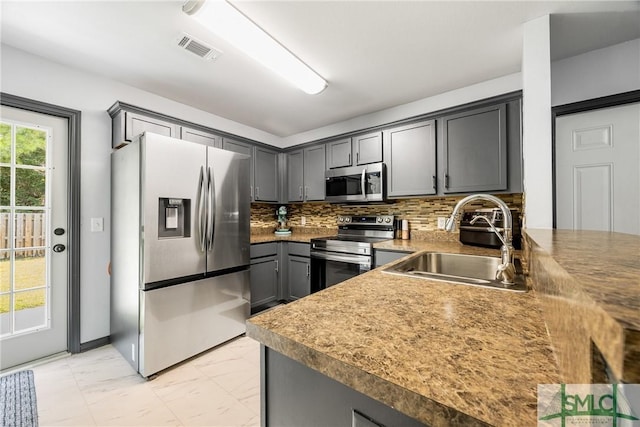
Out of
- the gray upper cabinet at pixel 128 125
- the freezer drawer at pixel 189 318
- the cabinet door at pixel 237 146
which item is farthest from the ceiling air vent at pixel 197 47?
the freezer drawer at pixel 189 318

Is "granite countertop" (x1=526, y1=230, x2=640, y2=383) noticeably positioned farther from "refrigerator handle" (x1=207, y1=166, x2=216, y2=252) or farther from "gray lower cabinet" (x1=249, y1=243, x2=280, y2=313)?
"gray lower cabinet" (x1=249, y1=243, x2=280, y2=313)

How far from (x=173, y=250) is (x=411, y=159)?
2.41m

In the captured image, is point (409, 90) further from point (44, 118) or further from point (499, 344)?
point (44, 118)

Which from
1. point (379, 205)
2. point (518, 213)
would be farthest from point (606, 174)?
point (379, 205)

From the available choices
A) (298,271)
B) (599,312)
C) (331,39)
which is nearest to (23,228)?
(298,271)

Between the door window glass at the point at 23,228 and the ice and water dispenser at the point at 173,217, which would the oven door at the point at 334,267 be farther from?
the door window glass at the point at 23,228

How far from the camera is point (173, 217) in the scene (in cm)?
215

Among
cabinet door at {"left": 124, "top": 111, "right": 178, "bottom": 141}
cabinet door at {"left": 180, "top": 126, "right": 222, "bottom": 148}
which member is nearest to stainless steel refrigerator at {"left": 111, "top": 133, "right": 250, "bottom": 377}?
cabinet door at {"left": 124, "top": 111, "right": 178, "bottom": 141}

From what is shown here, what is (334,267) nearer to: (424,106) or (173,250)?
(173,250)

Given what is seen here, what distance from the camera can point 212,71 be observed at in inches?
91.3

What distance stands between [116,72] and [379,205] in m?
2.98

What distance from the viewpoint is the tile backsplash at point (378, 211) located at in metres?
2.89

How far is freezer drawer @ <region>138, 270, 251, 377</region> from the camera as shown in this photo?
77.1 inches
